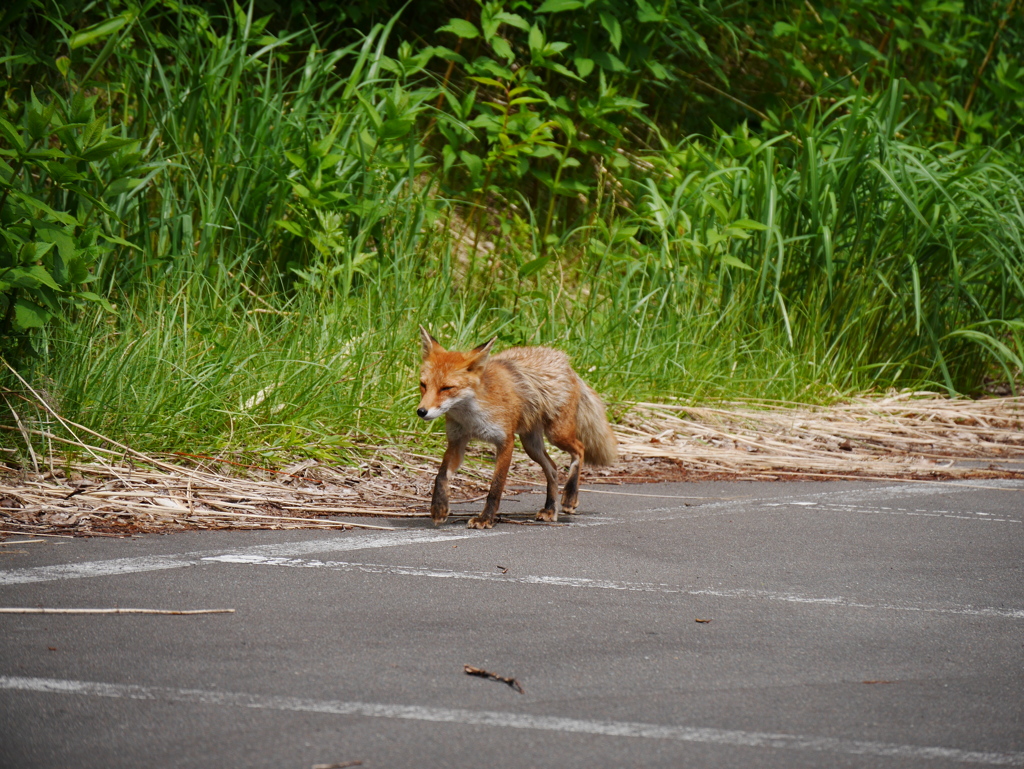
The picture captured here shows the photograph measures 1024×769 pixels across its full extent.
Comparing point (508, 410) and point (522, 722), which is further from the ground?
point (508, 410)

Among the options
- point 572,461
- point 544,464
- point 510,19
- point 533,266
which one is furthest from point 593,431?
point 510,19

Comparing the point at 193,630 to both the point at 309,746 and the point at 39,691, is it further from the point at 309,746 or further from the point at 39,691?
the point at 309,746

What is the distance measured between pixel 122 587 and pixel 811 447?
5237mm

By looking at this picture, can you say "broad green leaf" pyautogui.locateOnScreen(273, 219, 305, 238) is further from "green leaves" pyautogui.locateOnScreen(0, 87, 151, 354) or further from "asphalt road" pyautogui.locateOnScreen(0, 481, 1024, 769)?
"asphalt road" pyautogui.locateOnScreen(0, 481, 1024, 769)

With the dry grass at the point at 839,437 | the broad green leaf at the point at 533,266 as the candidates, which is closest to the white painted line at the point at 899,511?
the dry grass at the point at 839,437

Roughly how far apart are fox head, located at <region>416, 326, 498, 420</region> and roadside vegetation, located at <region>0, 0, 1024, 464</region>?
1155 mm

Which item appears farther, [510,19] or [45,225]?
[510,19]

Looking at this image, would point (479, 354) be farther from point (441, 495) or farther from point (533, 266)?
point (533, 266)

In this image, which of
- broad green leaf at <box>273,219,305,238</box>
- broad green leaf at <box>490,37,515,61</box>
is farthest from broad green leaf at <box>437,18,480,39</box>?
broad green leaf at <box>273,219,305,238</box>

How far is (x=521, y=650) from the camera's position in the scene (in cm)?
338

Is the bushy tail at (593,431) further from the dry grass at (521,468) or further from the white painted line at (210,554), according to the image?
the white painted line at (210,554)

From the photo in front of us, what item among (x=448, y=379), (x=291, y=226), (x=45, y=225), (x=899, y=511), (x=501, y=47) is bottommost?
(x=899, y=511)

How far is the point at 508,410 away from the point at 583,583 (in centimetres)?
160

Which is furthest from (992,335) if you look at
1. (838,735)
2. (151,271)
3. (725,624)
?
(838,735)
